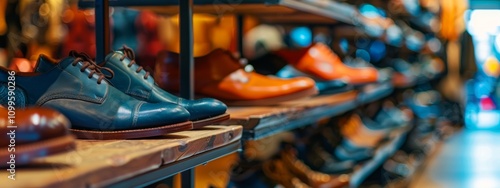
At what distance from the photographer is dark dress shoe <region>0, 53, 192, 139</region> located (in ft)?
3.57

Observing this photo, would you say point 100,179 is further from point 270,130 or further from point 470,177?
point 470,177

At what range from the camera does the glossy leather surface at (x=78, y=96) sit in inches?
42.9

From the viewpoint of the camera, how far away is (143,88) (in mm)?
1260

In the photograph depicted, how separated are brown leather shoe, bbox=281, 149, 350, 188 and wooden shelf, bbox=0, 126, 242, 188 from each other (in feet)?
4.85

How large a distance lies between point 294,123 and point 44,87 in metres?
1.10

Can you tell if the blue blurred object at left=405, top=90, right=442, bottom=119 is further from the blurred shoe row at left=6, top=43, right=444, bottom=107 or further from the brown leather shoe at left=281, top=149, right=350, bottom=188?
A: the brown leather shoe at left=281, top=149, right=350, bottom=188

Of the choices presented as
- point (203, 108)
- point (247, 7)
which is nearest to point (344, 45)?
point (247, 7)

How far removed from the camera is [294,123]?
212cm

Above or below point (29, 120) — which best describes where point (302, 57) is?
below

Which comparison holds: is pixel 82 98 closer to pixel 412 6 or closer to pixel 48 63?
pixel 48 63

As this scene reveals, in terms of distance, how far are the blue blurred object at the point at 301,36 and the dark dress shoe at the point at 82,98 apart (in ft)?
8.44

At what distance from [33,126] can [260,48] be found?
250 centimetres

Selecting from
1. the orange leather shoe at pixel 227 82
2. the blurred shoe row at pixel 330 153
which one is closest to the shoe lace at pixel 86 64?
the orange leather shoe at pixel 227 82

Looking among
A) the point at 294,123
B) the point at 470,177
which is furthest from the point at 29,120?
the point at 470,177
